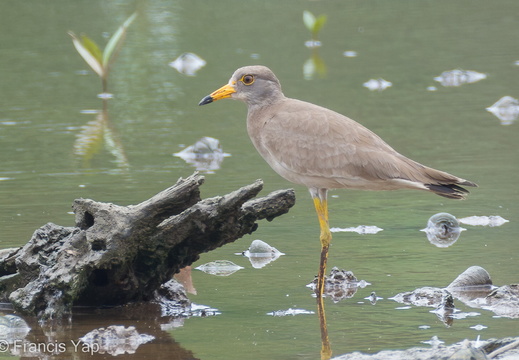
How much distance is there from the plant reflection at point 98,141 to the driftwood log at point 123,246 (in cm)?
401

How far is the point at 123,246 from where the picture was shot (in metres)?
5.96

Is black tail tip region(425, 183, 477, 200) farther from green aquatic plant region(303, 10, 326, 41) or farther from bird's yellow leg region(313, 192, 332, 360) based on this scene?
green aquatic plant region(303, 10, 326, 41)

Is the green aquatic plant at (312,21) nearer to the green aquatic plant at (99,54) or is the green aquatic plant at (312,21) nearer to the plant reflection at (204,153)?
the green aquatic plant at (99,54)

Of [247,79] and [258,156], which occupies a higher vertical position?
[247,79]

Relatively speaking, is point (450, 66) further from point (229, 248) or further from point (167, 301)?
point (167, 301)

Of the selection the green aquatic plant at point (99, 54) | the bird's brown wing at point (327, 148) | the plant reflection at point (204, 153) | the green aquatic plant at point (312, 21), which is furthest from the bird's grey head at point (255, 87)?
the green aquatic plant at point (312, 21)

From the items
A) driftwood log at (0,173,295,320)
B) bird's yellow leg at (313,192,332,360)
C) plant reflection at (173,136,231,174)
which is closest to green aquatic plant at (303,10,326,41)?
plant reflection at (173,136,231,174)

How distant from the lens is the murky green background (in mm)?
Answer: 6078

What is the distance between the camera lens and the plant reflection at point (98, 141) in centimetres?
1079

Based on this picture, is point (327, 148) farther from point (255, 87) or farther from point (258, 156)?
point (258, 156)

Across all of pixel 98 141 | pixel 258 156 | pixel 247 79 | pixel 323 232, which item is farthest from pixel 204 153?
pixel 323 232

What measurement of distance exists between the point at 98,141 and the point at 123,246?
5.79 metres

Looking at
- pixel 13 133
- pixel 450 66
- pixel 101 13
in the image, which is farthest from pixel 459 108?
pixel 101 13

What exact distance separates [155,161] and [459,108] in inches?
167
